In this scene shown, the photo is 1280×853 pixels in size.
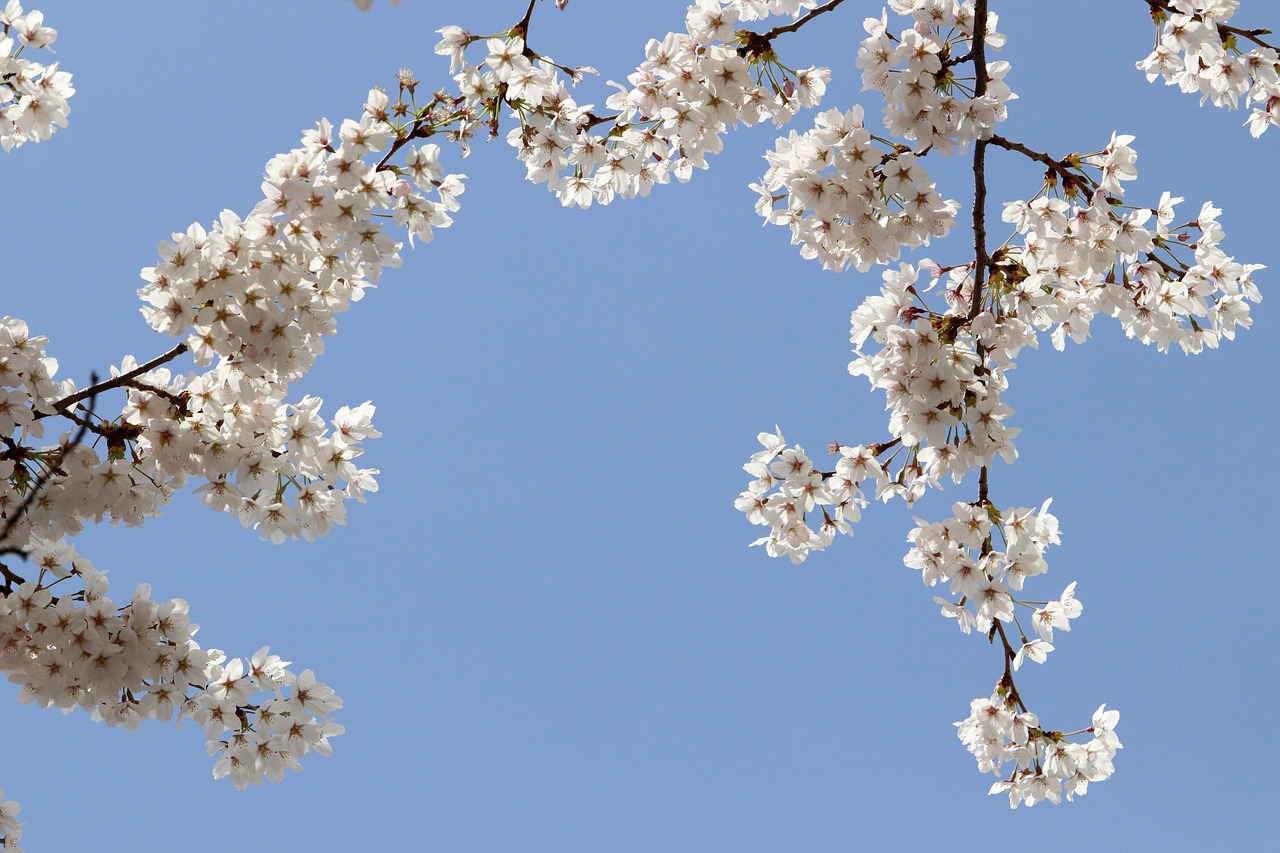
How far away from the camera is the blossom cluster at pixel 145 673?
5461mm

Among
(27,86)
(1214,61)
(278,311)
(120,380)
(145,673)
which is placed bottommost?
(145,673)

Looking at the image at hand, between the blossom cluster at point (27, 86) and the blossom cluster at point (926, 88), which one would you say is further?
the blossom cluster at point (27, 86)

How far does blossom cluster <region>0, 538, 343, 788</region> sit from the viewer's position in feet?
17.9

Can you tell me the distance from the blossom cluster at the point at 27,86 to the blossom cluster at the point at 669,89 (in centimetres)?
331

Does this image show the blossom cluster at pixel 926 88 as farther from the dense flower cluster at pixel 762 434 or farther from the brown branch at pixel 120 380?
the brown branch at pixel 120 380

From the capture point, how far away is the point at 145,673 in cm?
558

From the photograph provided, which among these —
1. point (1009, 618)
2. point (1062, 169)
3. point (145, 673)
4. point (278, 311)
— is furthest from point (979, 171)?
point (145, 673)

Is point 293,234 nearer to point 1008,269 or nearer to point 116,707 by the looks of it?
point 116,707

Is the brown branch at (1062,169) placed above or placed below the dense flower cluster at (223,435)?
above

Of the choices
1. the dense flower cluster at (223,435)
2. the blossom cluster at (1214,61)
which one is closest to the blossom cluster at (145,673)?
the dense flower cluster at (223,435)

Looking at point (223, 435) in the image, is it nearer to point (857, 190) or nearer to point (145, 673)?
point (145, 673)

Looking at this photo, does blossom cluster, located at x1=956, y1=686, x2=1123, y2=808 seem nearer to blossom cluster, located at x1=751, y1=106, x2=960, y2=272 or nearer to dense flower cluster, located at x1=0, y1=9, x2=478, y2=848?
blossom cluster, located at x1=751, y1=106, x2=960, y2=272

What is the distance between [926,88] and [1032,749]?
4.07 m

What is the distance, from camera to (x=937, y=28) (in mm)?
5508
